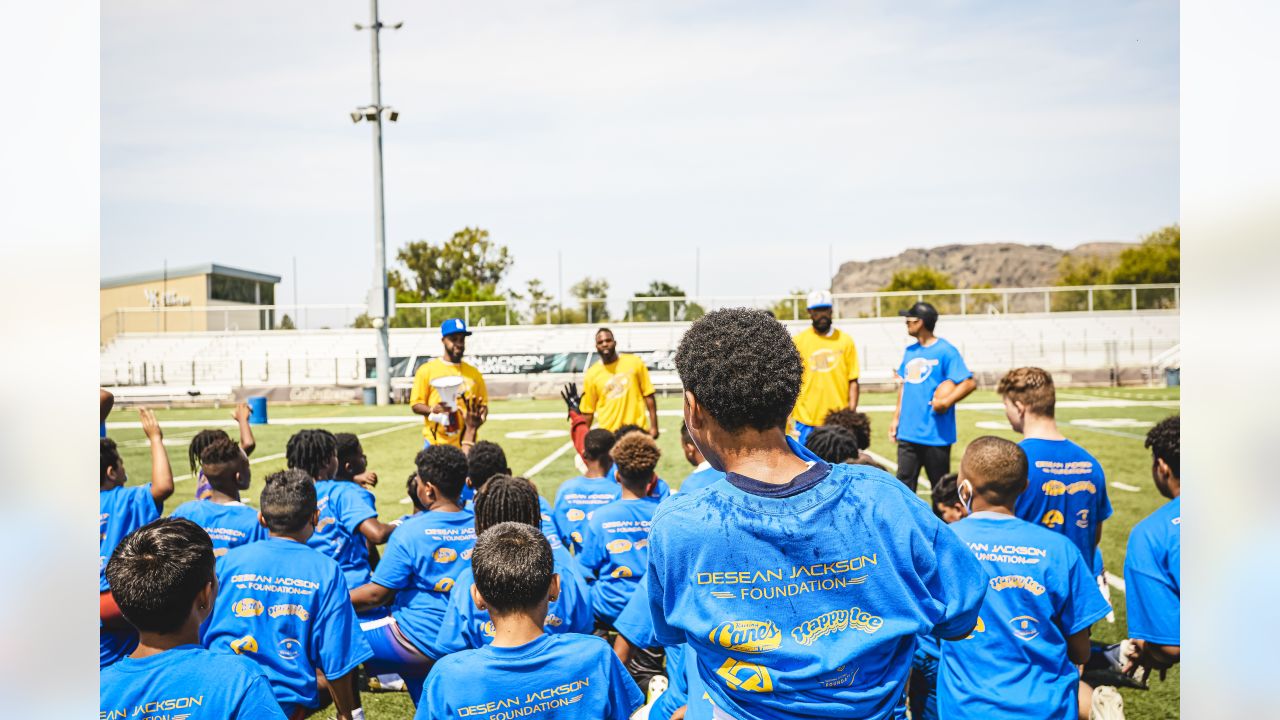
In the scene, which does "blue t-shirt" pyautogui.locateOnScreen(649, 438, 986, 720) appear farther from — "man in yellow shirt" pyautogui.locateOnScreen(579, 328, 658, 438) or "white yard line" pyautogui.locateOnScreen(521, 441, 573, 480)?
"white yard line" pyautogui.locateOnScreen(521, 441, 573, 480)

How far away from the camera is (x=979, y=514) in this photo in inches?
123

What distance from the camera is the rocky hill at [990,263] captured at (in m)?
174

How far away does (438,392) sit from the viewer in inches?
291

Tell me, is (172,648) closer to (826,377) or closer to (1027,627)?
(1027,627)

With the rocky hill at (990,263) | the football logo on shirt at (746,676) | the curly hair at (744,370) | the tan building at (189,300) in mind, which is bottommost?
the football logo on shirt at (746,676)

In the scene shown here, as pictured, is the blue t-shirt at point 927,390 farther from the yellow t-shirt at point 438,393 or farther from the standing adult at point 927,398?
the yellow t-shirt at point 438,393

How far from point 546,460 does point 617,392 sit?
4.79 m

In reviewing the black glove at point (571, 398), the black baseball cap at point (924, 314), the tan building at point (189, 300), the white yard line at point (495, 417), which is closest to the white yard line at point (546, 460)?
the black glove at point (571, 398)

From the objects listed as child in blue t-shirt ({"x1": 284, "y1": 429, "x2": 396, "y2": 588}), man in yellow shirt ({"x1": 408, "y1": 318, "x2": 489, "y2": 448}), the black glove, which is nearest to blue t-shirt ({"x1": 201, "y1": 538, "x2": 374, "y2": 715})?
child in blue t-shirt ({"x1": 284, "y1": 429, "x2": 396, "y2": 588})

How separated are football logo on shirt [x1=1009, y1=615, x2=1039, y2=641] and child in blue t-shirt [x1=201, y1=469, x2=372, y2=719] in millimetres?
2394

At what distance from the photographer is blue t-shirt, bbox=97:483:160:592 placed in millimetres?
4074

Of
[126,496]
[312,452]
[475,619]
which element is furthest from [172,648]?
[312,452]

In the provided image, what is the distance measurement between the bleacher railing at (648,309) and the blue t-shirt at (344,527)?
3227 cm
